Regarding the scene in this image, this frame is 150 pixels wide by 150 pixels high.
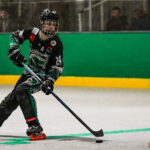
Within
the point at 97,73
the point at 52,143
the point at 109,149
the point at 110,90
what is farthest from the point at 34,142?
the point at 97,73

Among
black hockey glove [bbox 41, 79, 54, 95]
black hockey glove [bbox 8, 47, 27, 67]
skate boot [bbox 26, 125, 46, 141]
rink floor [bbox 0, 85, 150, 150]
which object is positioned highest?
black hockey glove [bbox 8, 47, 27, 67]

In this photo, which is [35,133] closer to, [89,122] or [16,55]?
[16,55]

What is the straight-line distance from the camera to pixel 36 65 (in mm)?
6770

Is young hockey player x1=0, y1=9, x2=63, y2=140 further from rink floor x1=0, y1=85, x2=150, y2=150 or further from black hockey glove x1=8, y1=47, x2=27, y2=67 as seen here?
rink floor x1=0, y1=85, x2=150, y2=150

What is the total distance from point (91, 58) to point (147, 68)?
1.37m

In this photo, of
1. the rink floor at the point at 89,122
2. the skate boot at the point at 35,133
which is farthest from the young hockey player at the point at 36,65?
the rink floor at the point at 89,122

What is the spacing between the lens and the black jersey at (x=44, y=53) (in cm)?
668

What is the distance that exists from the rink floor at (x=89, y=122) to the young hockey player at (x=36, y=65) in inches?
10.4

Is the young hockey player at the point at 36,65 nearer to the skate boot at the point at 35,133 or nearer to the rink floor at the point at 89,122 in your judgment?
the skate boot at the point at 35,133

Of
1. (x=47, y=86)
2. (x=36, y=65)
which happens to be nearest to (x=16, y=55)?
(x=36, y=65)

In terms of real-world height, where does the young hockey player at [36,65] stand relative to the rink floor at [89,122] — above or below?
above

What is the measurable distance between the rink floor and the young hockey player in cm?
26

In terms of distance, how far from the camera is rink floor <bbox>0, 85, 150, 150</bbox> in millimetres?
6211

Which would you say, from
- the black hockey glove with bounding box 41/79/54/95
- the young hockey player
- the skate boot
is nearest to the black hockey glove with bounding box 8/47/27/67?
the young hockey player
